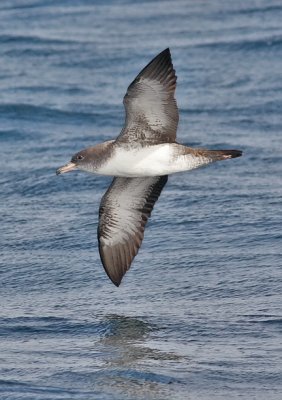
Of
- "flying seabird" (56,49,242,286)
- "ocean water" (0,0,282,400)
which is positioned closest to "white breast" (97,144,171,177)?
"flying seabird" (56,49,242,286)

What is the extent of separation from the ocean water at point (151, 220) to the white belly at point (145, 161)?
930 mm

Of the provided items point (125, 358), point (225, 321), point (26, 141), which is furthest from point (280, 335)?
point (26, 141)

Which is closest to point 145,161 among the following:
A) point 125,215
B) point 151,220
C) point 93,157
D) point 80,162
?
point 93,157

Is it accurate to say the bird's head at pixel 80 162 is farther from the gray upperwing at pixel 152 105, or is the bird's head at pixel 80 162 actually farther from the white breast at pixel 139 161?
the gray upperwing at pixel 152 105

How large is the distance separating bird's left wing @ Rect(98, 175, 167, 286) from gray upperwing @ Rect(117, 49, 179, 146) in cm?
68

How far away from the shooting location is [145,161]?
8.30 meters

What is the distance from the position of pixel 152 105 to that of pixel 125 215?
3.82 feet

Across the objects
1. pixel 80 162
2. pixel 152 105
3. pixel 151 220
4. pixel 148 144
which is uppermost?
pixel 152 105

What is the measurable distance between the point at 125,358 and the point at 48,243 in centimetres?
254

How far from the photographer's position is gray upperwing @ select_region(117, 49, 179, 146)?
8.02 meters

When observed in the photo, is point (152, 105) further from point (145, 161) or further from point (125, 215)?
point (125, 215)

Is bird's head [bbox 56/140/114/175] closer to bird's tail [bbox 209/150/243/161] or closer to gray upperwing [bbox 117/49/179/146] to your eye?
gray upperwing [bbox 117/49/179/146]

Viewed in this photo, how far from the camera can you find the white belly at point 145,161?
8281mm

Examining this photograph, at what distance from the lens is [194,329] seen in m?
8.02
